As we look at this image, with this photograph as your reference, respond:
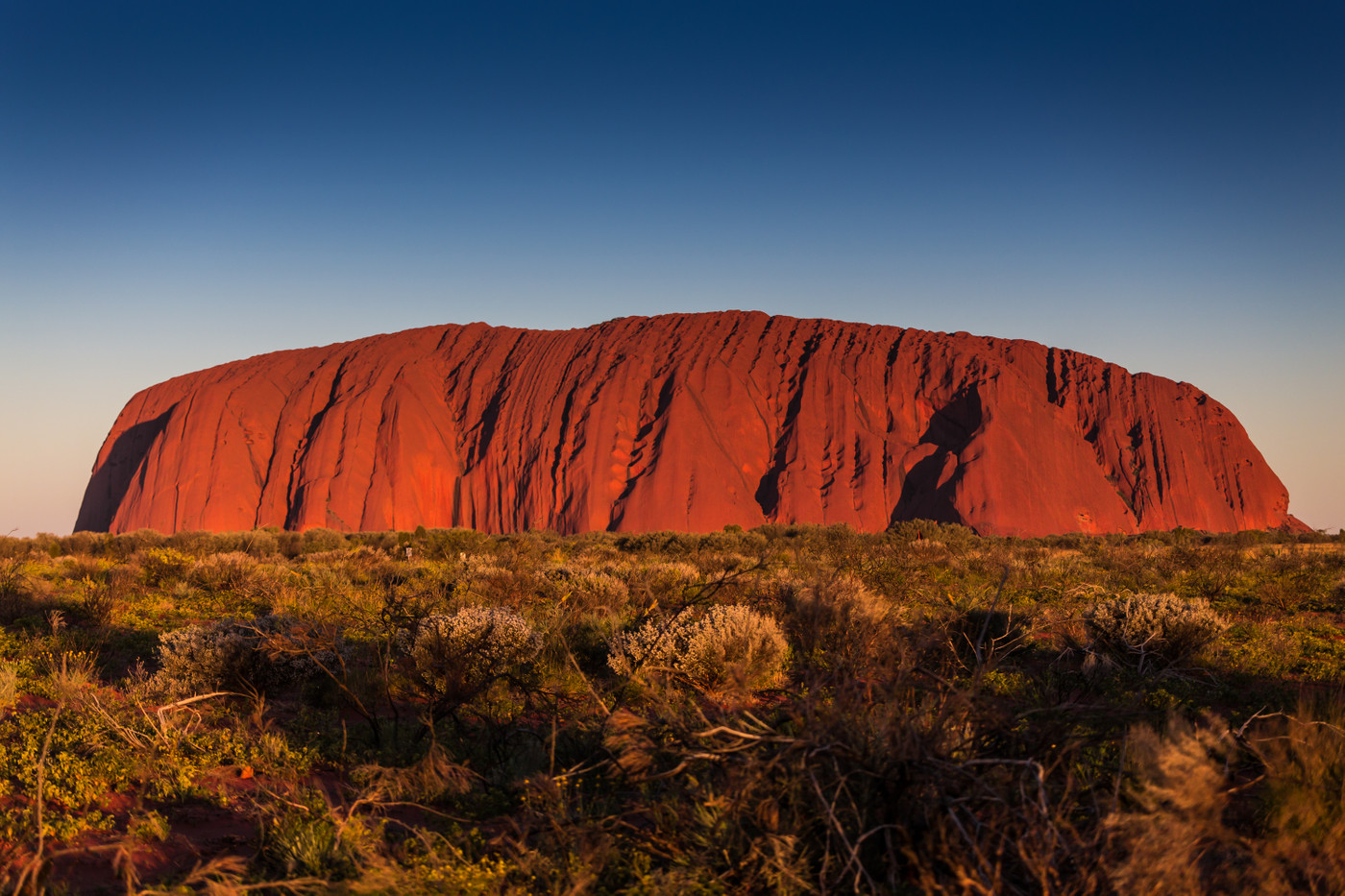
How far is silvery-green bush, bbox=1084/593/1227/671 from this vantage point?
21.0ft

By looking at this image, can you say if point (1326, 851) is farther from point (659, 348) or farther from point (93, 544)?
point (659, 348)

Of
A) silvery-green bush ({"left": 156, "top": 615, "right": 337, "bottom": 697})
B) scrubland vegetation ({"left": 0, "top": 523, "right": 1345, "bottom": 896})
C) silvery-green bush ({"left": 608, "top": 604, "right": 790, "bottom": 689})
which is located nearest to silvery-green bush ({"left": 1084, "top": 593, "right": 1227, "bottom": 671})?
scrubland vegetation ({"left": 0, "top": 523, "right": 1345, "bottom": 896})

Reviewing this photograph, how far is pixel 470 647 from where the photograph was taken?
6.02 m

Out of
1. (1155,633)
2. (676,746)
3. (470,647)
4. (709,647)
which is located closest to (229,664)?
(470,647)

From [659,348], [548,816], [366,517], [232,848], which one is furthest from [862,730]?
[659,348]

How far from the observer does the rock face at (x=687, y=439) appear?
4978 centimetres

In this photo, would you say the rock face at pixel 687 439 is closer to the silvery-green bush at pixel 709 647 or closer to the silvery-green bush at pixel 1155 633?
the silvery-green bush at pixel 1155 633

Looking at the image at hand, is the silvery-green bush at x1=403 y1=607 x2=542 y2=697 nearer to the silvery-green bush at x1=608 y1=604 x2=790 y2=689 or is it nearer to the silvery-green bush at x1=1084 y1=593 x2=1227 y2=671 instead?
the silvery-green bush at x1=608 y1=604 x2=790 y2=689

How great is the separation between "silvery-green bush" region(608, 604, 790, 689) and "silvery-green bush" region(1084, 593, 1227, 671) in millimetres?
3209

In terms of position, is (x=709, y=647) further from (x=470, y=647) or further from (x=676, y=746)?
(x=676, y=746)

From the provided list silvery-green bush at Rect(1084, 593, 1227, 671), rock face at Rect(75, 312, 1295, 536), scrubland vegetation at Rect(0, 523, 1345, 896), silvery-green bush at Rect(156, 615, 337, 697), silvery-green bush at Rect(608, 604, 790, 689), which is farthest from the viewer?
rock face at Rect(75, 312, 1295, 536)

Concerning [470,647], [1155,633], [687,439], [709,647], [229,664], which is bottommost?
[229,664]

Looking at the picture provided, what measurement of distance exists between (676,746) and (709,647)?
278cm

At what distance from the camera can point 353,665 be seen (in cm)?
675
